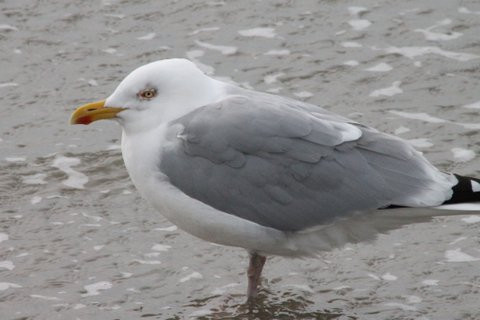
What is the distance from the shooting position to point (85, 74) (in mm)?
9398

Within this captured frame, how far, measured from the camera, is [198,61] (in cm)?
950

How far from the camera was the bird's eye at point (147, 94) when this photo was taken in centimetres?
632

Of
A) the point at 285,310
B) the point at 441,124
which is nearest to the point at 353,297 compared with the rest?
the point at 285,310

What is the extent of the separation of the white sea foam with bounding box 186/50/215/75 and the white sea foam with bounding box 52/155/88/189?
5.15ft

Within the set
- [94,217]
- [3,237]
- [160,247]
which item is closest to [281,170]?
[160,247]

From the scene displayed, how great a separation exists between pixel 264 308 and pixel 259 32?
3784mm

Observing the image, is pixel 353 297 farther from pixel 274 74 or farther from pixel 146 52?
pixel 146 52

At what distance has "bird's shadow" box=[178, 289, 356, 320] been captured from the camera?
6531 mm

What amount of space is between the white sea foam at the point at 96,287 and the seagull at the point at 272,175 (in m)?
0.74

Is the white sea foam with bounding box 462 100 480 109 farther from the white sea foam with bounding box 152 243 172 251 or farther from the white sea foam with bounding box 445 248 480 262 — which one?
the white sea foam with bounding box 152 243 172 251

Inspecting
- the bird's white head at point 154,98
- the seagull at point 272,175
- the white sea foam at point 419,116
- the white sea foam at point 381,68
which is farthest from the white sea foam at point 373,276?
the white sea foam at point 381,68

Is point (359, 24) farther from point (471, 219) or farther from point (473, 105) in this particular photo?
point (471, 219)

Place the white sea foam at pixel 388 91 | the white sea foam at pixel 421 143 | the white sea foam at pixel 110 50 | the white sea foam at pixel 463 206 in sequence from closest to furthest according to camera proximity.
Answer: the white sea foam at pixel 463 206 → the white sea foam at pixel 421 143 → the white sea foam at pixel 388 91 → the white sea foam at pixel 110 50

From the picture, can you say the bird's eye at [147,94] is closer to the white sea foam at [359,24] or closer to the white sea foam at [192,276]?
the white sea foam at [192,276]
